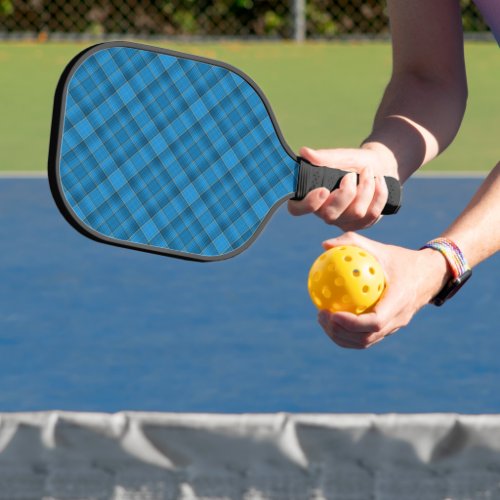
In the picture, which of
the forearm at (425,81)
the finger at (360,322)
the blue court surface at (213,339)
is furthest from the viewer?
the blue court surface at (213,339)

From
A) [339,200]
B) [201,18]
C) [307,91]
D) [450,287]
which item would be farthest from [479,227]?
[201,18]

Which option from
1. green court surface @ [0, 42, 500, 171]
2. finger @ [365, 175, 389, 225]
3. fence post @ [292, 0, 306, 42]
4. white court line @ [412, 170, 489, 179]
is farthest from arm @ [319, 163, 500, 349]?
fence post @ [292, 0, 306, 42]

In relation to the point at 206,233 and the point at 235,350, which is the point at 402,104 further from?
the point at 235,350

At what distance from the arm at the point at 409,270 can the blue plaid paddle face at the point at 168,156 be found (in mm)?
187

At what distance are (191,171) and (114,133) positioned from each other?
16 cm

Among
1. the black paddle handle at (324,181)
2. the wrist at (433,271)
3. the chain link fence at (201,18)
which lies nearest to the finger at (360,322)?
the wrist at (433,271)

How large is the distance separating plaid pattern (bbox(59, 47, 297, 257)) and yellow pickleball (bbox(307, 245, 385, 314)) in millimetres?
152

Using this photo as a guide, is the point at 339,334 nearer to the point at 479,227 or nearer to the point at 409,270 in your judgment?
the point at 409,270

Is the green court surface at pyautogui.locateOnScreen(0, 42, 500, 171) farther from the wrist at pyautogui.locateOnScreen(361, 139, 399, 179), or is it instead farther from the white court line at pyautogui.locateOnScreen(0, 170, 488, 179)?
the wrist at pyautogui.locateOnScreen(361, 139, 399, 179)

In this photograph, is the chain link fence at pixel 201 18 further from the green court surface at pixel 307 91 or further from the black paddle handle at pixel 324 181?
the black paddle handle at pixel 324 181

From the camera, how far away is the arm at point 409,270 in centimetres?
210

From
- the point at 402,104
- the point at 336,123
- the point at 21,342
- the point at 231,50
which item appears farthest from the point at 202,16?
the point at 402,104

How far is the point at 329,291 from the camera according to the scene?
2.35 metres

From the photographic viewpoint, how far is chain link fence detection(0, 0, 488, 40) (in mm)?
13148
